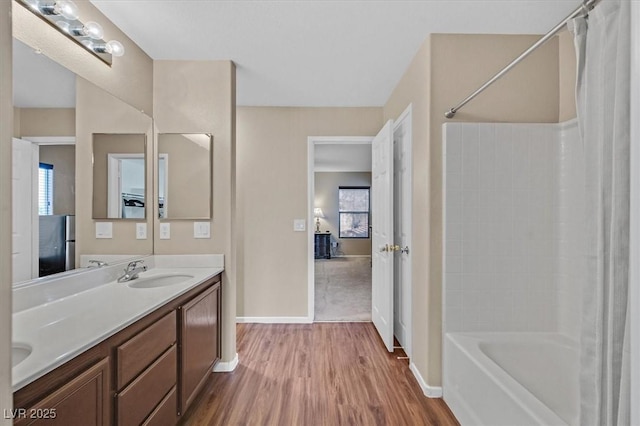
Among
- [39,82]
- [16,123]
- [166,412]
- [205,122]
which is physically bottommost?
[166,412]

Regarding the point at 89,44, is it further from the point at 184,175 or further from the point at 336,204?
the point at 336,204

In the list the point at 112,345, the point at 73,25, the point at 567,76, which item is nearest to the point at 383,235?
the point at 567,76

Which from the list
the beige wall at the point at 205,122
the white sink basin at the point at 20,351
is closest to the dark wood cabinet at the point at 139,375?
the white sink basin at the point at 20,351

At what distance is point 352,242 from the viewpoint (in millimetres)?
8445

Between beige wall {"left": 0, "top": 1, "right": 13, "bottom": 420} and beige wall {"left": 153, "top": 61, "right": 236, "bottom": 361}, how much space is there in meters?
1.69

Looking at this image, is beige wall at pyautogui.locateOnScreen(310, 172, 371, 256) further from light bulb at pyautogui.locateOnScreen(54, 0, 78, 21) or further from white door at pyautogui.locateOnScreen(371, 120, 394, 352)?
light bulb at pyautogui.locateOnScreen(54, 0, 78, 21)

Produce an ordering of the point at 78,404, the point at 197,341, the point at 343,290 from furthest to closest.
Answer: the point at 343,290
the point at 197,341
the point at 78,404

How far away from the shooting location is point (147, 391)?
51.9 inches

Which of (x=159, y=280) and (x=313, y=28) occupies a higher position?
(x=313, y=28)

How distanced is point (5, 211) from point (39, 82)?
119cm

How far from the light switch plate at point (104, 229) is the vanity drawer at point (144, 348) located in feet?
2.51

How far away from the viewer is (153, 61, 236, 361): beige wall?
2350mm

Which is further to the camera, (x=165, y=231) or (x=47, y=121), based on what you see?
(x=165, y=231)

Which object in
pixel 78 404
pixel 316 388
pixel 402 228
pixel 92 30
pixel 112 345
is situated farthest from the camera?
pixel 402 228
